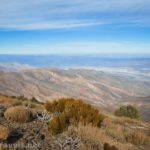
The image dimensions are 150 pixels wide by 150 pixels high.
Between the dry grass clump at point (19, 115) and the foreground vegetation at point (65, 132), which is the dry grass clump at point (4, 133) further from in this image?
the dry grass clump at point (19, 115)

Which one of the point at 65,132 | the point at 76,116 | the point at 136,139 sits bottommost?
the point at 136,139

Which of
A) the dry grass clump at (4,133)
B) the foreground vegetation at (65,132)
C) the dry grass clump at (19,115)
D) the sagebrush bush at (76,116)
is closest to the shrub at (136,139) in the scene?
the foreground vegetation at (65,132)

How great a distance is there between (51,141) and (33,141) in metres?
0.55

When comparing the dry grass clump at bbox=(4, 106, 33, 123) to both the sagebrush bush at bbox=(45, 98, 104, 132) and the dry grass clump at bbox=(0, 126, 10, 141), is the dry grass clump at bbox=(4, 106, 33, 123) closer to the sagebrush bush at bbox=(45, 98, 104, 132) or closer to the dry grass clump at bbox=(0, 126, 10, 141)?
the sagebrush bush at bbox=(45, 98, 104, 132)

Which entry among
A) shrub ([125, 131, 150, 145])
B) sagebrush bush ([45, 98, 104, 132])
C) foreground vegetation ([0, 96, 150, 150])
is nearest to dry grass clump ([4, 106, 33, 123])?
foreground vegetation ([0, 96, 150, 150])

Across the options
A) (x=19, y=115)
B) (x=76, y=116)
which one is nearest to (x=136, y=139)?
(x=76, y=116)

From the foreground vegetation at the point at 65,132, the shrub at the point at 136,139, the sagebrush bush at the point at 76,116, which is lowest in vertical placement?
the shrub at the point at 136,139

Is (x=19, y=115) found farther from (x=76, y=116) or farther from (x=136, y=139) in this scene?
(x=136, y=139)

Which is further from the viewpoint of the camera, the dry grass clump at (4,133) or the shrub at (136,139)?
the shrub at (136,139)

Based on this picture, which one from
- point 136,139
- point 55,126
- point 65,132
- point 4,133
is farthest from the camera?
point 136,139

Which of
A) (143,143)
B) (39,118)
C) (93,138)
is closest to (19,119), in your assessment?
(39,118)

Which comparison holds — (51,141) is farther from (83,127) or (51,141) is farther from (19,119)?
(19,119)

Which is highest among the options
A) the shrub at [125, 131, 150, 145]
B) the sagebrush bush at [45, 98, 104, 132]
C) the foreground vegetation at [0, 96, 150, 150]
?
the sagebrush bush at [45, 98, 104, 132]

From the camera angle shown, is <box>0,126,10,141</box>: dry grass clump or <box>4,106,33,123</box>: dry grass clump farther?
<box>4,106,33,123</box>: dry grass clump
